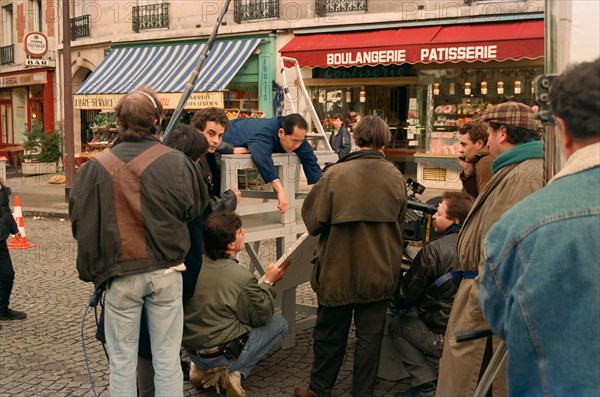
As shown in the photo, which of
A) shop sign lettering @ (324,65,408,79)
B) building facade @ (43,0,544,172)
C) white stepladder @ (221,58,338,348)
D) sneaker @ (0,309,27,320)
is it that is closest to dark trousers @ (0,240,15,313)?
sneaker @ (0,309,27,320)

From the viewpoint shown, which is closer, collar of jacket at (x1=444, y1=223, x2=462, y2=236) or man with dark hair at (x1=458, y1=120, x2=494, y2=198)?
collar of jacket at (x1=444, y1=223, x2=462, y2=236)

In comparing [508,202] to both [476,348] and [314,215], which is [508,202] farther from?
[314,215]

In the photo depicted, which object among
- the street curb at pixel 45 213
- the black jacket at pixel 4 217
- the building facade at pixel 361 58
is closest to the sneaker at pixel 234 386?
the black jacket at pixel 4 217

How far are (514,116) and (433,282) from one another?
1.18 m

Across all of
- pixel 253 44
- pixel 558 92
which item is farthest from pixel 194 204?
pixel 253 44

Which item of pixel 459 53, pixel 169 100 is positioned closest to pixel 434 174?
pixel 459 53

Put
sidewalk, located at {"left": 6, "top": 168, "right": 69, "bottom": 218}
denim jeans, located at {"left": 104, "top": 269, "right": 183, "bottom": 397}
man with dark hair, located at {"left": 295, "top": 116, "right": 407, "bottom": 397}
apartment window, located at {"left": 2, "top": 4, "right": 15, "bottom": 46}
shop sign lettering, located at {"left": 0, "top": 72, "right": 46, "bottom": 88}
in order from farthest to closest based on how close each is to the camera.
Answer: apartment window, located at {"left": 2, "top": 4, "right": 15, "bottom": 46} → shop sign lettering, located at {"left": 0, "top": 72, "right": 46, "bottom": 88} → sidewalk, located at {"left": 6, "top": 168, "right": 69, "bottom": 218} → man with dark hair, located at {"left": 295, "top": 116, "right": 407, "bottom": 397} → denim jeans, located at {"left": 104, "top": 269, "right": 183, "bottom": 397}

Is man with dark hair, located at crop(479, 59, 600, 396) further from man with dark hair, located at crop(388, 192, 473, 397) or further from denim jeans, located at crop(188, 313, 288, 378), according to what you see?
denim jeans, located at crop(188, 313, 288, 378)

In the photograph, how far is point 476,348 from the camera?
9.50 ft

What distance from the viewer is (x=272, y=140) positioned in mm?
4648

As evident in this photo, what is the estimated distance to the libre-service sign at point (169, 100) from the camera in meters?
15.1

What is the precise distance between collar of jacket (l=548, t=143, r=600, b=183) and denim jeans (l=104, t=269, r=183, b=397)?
6.77 ft

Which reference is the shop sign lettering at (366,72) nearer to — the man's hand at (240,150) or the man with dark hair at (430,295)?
the man's hand at (240,150)

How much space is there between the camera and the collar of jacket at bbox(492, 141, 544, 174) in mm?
2910
